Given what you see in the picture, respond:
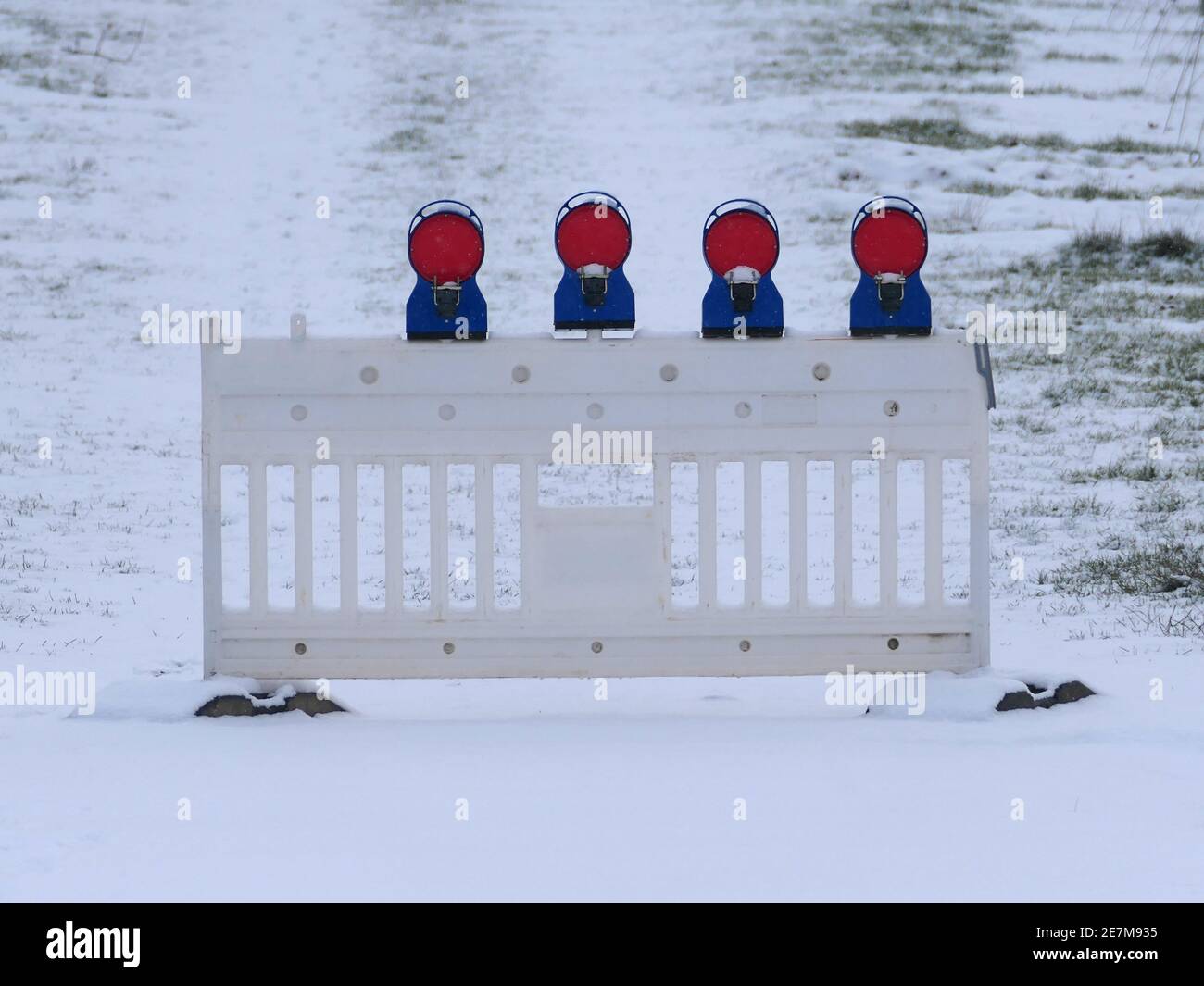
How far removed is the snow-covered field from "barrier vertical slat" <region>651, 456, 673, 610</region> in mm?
416

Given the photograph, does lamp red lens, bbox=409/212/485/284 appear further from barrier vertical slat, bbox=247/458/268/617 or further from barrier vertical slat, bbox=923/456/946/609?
barrier vertical slat, bbox=923/456/946/609

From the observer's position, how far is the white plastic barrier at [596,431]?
14.5 feet

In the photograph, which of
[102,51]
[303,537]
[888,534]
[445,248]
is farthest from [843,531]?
[102,51]

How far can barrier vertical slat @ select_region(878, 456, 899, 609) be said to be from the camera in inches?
173

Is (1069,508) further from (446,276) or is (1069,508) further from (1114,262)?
(1114,262)

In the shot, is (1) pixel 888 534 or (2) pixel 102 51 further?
(2) pixel 102 51

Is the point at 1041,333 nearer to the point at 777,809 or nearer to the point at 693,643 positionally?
the point at 693,643

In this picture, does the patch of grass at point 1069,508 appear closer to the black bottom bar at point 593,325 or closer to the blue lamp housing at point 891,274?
the blue lamp housing at point 891,274

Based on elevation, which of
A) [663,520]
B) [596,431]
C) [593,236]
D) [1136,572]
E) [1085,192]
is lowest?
[1136,572]

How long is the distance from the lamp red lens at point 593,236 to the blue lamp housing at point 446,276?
10.0 inches

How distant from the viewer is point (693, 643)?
175 inches

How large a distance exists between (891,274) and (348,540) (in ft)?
5.82

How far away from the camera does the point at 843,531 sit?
445cm

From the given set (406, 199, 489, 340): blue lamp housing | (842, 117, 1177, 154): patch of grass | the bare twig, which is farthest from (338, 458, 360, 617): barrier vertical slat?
the bare twig
